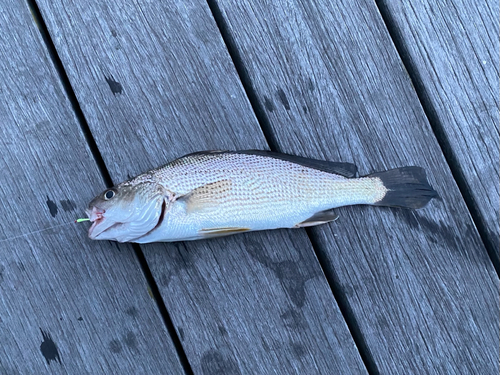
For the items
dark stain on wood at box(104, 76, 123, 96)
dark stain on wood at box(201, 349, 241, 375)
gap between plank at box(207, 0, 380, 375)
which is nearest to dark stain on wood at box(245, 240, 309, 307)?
gap between plank at box(207, 0, 380, 375)

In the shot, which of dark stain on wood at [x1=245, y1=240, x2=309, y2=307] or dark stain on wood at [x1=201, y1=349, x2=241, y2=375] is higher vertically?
dark stain on wood at [x1=245, y1=240, x2=309, y2=307]

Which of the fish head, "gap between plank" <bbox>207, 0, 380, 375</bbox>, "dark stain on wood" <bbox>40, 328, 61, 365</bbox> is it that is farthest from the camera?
"gap between plank" <bbox>207, 0, 380, 375</bbox>

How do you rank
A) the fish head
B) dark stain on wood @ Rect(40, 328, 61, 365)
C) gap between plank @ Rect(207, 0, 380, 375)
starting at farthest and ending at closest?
gap between plank @ Rect(207, 0, 380, 375) < dark stain on wood @ Rect(40, 328, 61, 365) < the fish head

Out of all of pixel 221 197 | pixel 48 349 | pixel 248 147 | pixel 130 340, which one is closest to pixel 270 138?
pixel 248 147

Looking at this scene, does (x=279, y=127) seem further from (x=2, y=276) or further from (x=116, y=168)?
(x=2, y=276)

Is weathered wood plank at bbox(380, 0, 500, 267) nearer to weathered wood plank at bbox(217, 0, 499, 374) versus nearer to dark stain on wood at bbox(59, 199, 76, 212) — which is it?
weathered wood plank at bbox(217, 0, 499, 374)

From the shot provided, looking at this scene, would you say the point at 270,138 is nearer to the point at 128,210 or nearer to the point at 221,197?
the point at 221,197

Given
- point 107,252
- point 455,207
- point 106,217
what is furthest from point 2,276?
point 455,207

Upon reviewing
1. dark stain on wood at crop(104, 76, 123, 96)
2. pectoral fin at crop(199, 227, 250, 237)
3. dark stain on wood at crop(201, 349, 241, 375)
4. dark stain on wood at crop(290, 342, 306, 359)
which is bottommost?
dark stain on wood at crop(290, 342, 306, 359)

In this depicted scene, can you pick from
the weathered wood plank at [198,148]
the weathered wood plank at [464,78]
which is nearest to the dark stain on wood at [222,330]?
the weathered wood plank at [198,148]
